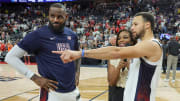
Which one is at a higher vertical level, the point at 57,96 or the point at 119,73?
the point at 119,73

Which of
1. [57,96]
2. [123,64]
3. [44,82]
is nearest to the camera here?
[44,82]

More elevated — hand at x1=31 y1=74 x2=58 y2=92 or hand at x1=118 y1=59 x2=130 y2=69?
hand at x1=118 y1=59 x2=130 y2=69

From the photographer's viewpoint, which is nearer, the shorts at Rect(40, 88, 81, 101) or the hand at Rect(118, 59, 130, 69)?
the shorts at Rect(40, 88, 81, 101)

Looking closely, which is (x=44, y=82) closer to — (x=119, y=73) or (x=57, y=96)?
(x=57, y=96)

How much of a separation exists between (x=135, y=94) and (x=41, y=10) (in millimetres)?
24182

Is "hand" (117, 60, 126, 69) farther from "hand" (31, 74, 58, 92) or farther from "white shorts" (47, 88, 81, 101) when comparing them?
"hand" (31, 74, 58, 92)

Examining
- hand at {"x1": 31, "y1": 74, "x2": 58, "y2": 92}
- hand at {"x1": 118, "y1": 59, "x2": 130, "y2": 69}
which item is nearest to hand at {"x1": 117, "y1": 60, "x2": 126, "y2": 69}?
hand at {"x1": 118, "y1": 59, "x2": 130, "y2": 69}

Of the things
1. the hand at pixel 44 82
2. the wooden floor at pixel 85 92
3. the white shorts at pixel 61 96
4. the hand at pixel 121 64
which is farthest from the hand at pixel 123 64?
the wooden floor at pixel 85 92

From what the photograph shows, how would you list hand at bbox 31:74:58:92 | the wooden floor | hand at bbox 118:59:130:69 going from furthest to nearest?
the wooden floor, hand at bbox 118:59:130:69, hand at bbox 31:74:58:92

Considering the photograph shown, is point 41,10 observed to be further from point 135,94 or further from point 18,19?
point 135,94

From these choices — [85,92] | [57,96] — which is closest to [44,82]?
[57,96]

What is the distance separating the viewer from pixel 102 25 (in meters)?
18.6

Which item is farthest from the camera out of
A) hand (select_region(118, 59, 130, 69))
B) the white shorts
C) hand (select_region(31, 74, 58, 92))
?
hand (select_region(118, 59, 130, 69))

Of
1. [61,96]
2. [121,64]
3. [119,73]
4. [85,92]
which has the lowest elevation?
[85,92]
